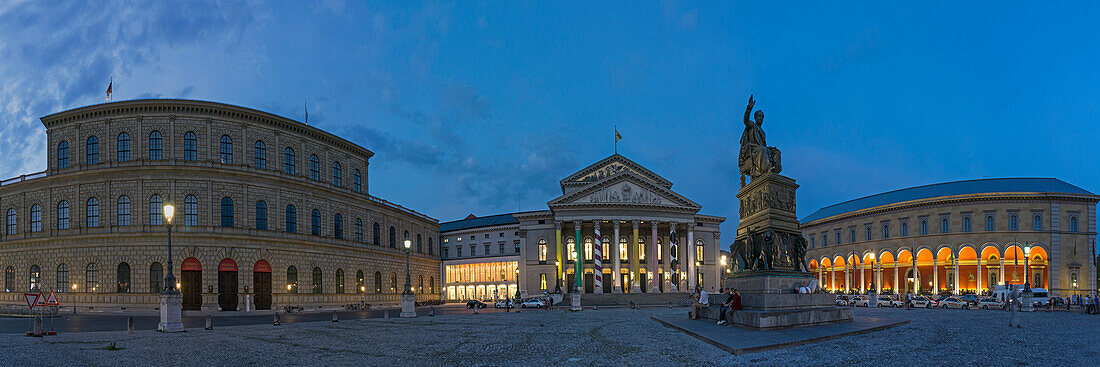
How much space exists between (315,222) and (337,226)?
10.1ft

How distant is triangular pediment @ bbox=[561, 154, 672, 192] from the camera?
80500mm

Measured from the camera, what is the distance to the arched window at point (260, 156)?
48562 millimetres

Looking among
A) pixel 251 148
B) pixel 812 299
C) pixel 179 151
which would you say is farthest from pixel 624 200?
pixel 812 299

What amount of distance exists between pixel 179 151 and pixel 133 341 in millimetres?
28184

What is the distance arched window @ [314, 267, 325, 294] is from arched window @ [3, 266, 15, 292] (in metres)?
20.6

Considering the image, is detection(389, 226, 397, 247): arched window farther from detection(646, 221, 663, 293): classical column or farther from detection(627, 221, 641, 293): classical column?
detection(646, 221, 663, 293): classical column

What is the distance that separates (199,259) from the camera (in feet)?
146

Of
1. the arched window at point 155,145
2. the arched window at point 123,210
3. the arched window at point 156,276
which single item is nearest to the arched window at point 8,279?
the arched window at point 123,210

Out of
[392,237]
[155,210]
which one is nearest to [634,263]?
[392,237]

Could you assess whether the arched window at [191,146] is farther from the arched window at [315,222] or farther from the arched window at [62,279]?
the arched window at [62,279]

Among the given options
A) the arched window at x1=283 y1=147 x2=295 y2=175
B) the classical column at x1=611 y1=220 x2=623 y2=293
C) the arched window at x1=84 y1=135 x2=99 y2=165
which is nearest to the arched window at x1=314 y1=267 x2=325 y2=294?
the arched window at x1=283 y1=147 x2=295 y2=175

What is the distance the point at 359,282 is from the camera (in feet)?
192

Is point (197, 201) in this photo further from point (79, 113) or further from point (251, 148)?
point (79, 113)

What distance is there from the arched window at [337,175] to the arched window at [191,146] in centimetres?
1251
